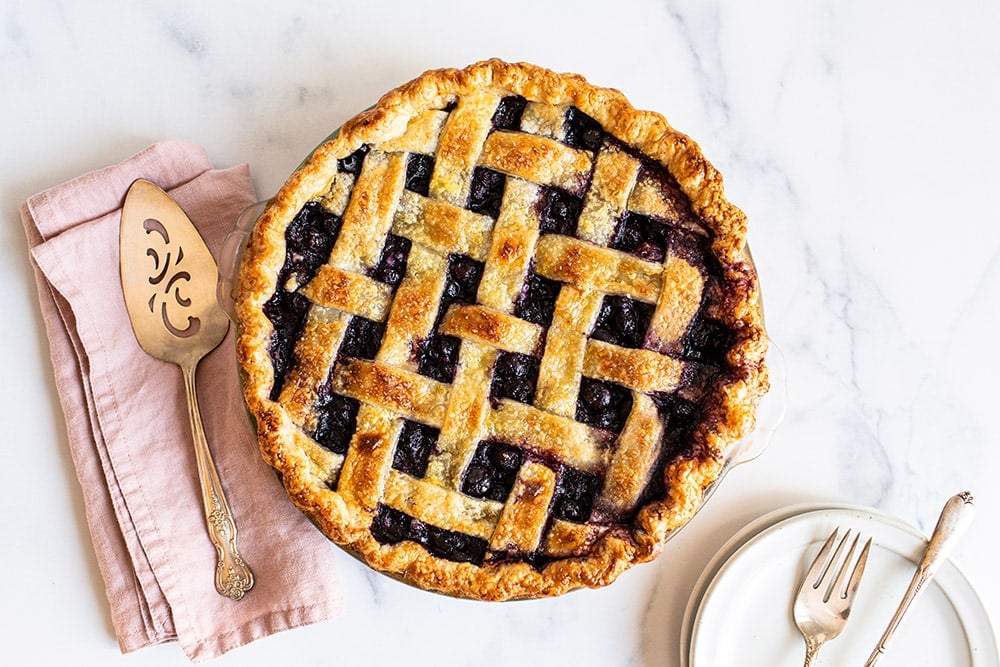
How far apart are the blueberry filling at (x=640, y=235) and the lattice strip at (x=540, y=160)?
0.09 m

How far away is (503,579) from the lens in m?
1.38

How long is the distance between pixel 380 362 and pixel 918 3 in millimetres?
1245

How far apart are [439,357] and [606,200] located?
14.6 inches

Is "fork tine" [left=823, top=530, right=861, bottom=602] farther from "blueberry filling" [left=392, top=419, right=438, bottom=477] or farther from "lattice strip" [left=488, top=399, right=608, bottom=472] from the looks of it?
"blueberry filling" [left=392, top=419, right=438, bottom=477]

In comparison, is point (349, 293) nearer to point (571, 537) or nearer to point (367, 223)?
point (367, 223)

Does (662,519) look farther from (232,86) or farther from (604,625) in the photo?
(232,86)

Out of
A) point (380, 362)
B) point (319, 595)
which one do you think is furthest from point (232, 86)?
point (319, 595)

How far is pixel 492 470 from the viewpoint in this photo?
1.43 m

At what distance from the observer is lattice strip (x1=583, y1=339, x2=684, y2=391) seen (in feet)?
4.57

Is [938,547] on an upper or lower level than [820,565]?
upper

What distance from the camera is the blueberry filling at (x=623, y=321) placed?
1423mm

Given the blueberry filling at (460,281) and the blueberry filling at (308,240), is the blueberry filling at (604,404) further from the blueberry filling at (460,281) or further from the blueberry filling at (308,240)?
the blueberry filling at (308,240)

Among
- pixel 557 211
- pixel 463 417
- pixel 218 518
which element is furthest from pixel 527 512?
pixel 218 518

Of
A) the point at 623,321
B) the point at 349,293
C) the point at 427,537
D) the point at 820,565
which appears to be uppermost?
the point at 623,321
